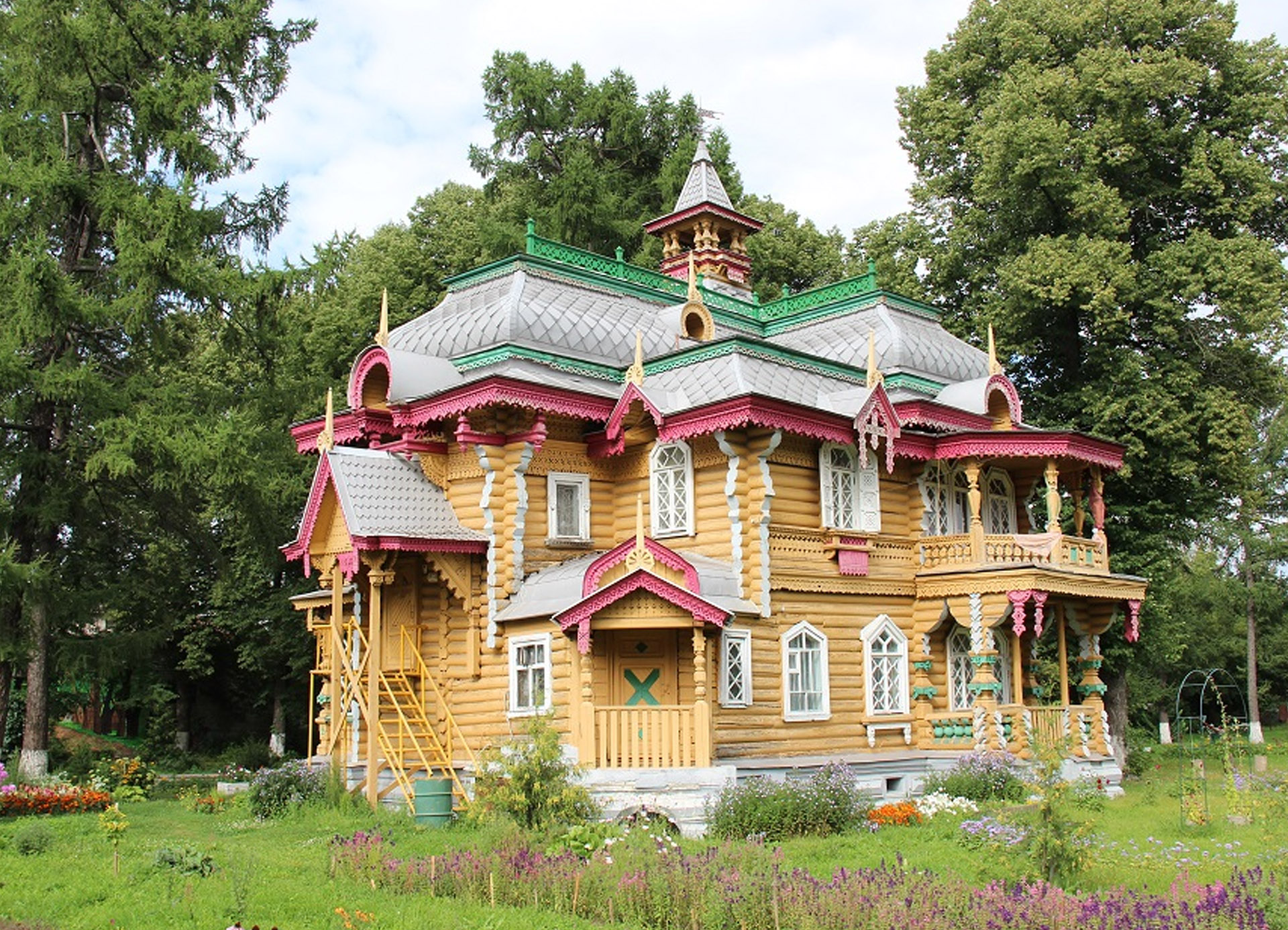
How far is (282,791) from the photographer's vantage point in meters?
19.1

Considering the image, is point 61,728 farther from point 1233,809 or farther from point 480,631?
point 1233,809

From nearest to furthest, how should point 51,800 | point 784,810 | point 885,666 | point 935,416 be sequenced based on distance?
point 784,810 → point 51,800 → point 885,666 → point 935,416

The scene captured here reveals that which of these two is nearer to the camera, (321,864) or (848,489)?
(321,864)

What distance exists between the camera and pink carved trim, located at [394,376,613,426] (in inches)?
750

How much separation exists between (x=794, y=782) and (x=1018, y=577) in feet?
19.0

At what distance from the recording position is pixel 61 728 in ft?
120

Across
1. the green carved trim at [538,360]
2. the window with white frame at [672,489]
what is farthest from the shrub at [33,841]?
the green carved trim at [538,360]

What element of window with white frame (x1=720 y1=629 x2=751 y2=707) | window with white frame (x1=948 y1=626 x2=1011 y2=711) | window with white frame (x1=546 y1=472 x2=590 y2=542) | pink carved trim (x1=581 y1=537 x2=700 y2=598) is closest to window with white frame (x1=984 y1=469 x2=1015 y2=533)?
window with white frame (x1=948 y1=626 x2=1011 y2=711)

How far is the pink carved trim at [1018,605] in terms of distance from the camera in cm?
1989

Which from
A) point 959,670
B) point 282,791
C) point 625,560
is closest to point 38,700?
point 282,791

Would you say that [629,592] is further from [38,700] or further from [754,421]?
[38,700]

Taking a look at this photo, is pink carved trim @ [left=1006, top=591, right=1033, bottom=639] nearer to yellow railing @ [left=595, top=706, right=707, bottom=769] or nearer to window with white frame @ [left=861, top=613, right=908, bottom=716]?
window with white frame @ [left=861, top=613, right=908, bottom=716]

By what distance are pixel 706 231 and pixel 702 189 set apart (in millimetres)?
938

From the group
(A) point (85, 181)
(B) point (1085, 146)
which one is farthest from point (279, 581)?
(B) point (1085, 146)
